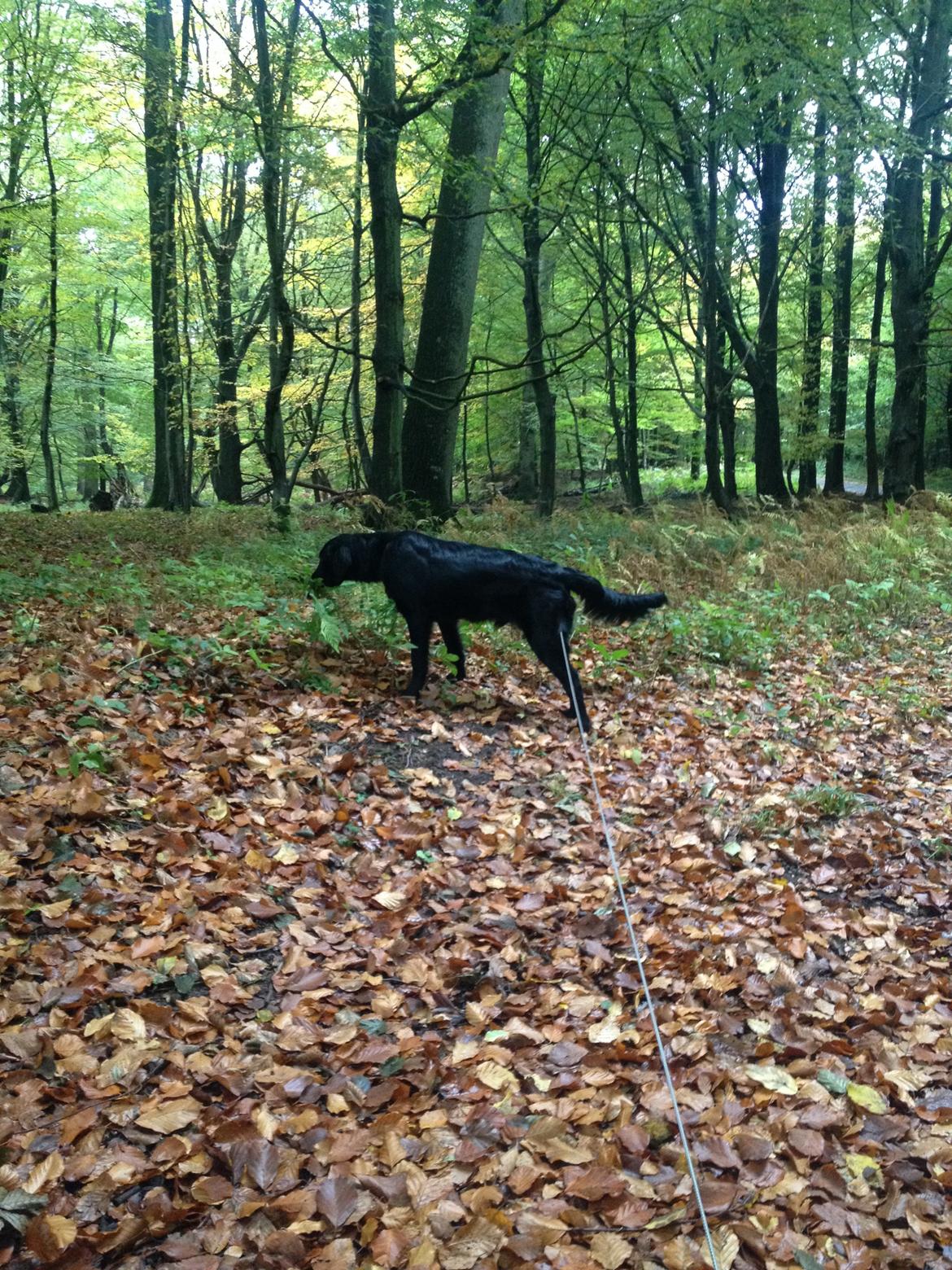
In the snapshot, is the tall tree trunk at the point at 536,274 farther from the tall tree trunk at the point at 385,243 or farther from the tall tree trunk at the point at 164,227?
the tall tree trunk at the point at 164,227

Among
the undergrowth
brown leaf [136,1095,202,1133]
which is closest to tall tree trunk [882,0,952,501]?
the undergrowth

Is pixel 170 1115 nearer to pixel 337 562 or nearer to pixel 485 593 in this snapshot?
pixel 485 593

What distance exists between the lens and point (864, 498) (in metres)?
16.4

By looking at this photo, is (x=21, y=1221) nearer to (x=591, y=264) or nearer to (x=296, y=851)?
(x=296, y=851)

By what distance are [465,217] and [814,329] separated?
10.8 meters

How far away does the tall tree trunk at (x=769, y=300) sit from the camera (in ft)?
46.0

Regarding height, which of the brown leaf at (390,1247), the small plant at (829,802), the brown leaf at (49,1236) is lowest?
the brown leaf at (390,1247)

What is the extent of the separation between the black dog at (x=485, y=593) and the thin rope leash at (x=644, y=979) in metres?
0.16

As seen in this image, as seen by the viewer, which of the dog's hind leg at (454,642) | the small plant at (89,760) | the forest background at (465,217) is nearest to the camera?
the small plant at (89,760)

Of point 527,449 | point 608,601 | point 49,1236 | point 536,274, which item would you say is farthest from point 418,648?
point 527,449

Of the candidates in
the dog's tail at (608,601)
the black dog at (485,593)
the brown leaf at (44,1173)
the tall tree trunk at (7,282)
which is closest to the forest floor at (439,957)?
the brown leaf at (44,1173)

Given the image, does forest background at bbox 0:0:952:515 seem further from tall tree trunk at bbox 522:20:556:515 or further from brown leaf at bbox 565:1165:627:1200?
brown leaf at bbox 565:1165:627:1200

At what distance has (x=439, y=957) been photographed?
3375 millimetres

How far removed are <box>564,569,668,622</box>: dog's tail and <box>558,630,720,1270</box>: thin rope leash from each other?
34 cm
